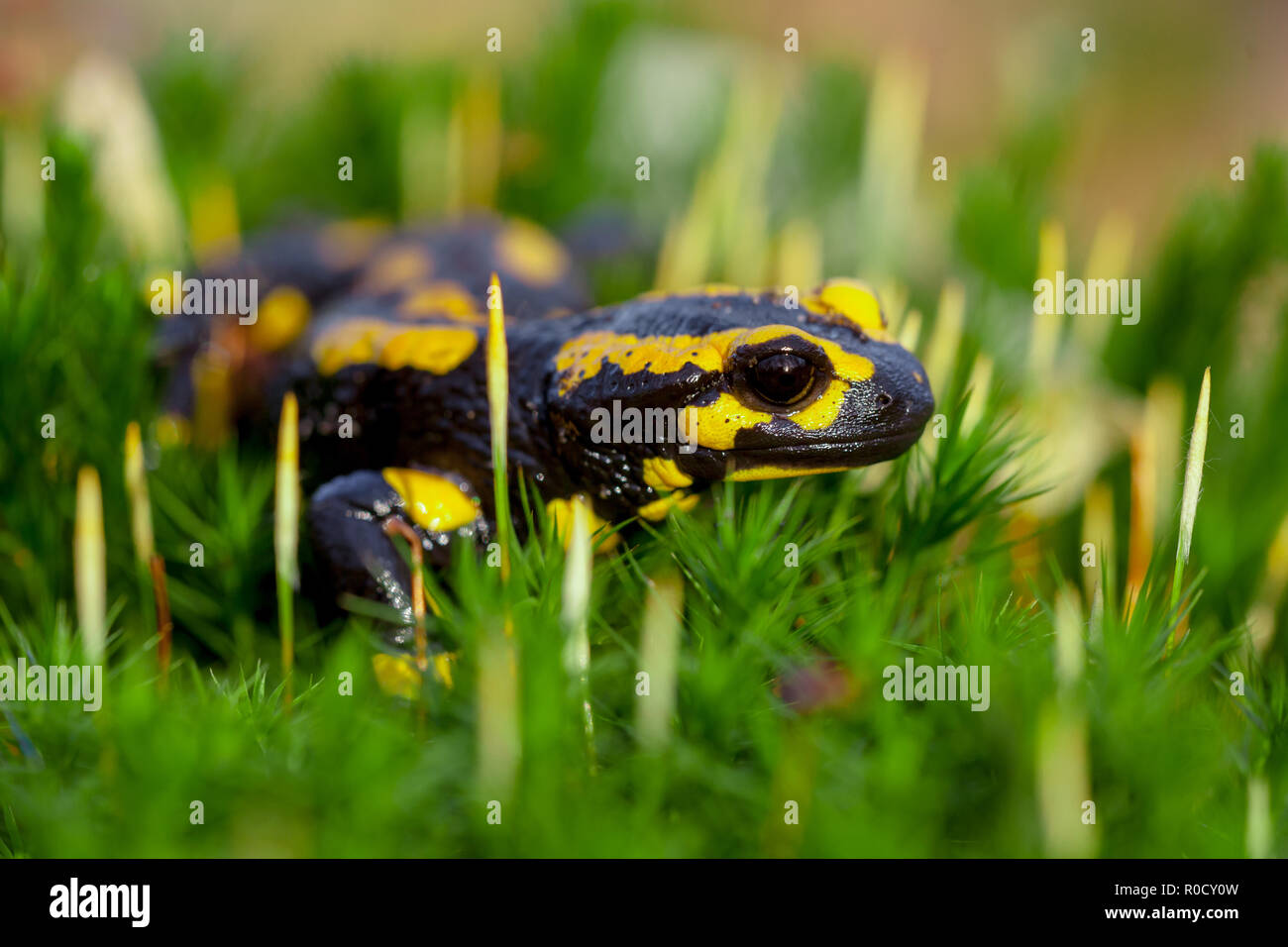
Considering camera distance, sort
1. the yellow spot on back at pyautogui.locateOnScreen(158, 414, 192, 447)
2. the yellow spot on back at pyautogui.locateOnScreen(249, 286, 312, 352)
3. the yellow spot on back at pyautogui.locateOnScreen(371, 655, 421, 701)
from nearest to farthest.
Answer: the yellow spot on back at pyautogui.locateOnScreen(371, 655, 421, 701) → the yellow spot on back at pyautogui.locateOnScreen(158, 414, 192, 447) → the yellow spot on back at pyautogui.locateOnScreen(249, 286, 312, 352)

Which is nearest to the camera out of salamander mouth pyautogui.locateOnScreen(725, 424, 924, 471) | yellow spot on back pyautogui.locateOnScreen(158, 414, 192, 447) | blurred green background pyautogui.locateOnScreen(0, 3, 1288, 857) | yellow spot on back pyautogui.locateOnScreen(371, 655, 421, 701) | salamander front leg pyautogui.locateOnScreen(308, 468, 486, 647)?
blurred green background pyautogui.locateOnScreen(0, 3, 1288, 857)

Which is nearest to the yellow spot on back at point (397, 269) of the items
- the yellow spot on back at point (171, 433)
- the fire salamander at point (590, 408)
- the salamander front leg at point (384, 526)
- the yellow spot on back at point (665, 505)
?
the fire salamander at point (590, 408)

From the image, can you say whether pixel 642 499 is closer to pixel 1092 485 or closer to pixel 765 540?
pixel 765 540

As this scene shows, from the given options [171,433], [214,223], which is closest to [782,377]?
[171,433]

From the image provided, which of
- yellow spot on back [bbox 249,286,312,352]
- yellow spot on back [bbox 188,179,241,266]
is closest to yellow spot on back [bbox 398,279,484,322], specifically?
yellow spot on back [bbox 249,286,312,352]

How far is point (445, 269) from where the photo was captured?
1919 millimetres

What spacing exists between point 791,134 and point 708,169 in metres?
0.46

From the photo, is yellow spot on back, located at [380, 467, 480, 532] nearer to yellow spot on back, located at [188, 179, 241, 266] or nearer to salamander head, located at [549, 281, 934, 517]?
salamander head, located at [549, 281, 934, 517]

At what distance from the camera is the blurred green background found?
2.80 feet

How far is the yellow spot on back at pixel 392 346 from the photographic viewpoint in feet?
4.95

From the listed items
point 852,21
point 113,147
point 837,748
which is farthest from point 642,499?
point 852,21

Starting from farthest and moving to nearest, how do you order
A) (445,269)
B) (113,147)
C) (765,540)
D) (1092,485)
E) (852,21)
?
(852,21)
(113,147)
(445,269)
(1092,485)
(765,540)

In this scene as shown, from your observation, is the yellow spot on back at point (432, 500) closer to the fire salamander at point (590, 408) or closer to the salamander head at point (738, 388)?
the fire salamander at point (590, 408)
